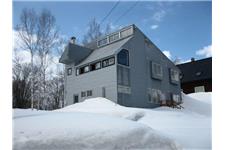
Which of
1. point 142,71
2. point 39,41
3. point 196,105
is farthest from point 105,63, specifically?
point 196,105

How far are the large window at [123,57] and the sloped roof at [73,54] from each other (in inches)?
78.2

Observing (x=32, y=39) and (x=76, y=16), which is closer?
(x=76, y=16)

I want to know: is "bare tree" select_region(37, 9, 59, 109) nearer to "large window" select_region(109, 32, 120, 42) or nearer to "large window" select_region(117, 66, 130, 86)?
"large window" select_region(109, 32, 120, 42)

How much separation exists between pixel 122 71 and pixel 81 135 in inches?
246

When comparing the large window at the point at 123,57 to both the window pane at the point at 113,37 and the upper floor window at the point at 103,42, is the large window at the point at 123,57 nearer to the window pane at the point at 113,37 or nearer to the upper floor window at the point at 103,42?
the window pane at the point at 113,37

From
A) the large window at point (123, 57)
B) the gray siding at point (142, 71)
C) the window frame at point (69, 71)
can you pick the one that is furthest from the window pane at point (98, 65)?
the window frame at point (69, 71)

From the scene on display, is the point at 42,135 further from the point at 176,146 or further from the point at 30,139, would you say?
the point at 176,146

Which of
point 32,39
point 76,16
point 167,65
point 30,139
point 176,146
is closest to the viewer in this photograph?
point 30,139

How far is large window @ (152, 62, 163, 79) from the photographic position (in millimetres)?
9911

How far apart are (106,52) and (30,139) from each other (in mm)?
6987

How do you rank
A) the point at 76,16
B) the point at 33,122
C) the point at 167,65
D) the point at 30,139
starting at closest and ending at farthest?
the point at 30,139, the point at 33,122, the point at 76,16, the point at 167,65

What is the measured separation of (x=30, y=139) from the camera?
79.7 inches
